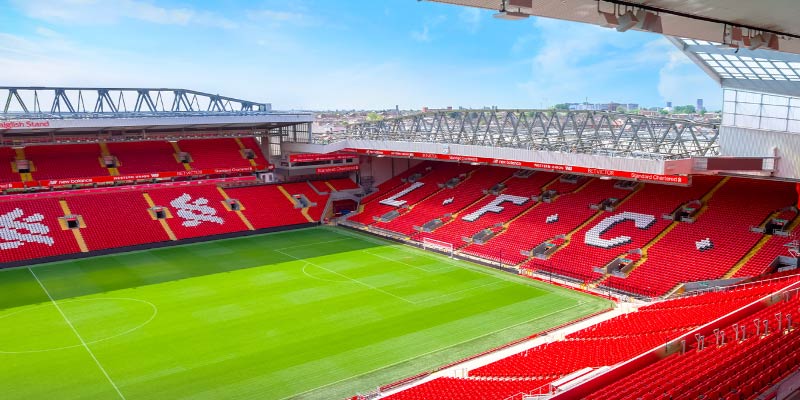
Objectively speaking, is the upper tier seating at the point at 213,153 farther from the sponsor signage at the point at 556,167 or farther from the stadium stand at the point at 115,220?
the sponsor signage at the point at 556,167

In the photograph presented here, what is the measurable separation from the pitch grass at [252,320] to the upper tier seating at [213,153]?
37.3 feet

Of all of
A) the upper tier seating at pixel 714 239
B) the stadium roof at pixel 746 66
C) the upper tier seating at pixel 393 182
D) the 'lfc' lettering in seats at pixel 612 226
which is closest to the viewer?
the stadium roof at pixel 746 66

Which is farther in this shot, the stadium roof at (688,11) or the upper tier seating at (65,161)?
the upper tier seating at (65,161)

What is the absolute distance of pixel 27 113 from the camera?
39.2 meters

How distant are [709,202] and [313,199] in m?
28.0

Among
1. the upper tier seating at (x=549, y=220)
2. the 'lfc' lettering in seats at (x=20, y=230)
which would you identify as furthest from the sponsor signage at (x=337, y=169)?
the 'lfc' lettering in seats at (x=20, y=230)

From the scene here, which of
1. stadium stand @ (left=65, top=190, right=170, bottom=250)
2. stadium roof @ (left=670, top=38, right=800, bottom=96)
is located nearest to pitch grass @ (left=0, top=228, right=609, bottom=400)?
stadium stand @ (left=65, top=190, right=170, bottom=250)

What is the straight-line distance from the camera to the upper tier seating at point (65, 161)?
4016cm

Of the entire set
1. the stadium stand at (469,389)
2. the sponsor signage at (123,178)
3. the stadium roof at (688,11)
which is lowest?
the stadium stand at (469,389)

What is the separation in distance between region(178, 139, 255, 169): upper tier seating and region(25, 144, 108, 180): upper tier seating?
6.46 metres

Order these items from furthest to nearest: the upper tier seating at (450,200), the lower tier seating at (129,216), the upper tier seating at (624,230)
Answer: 1. the upper tier seating at (450,200)
2. the lower tier seating at (129,216)
3. the upper tier seating at (624,230)

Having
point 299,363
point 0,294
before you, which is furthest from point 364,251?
point 0,294

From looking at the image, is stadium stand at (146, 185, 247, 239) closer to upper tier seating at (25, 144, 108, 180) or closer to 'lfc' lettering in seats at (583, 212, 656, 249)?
upper tier seating at (25, 144, 108, 180)

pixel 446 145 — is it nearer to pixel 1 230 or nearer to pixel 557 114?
pixel 557 114
